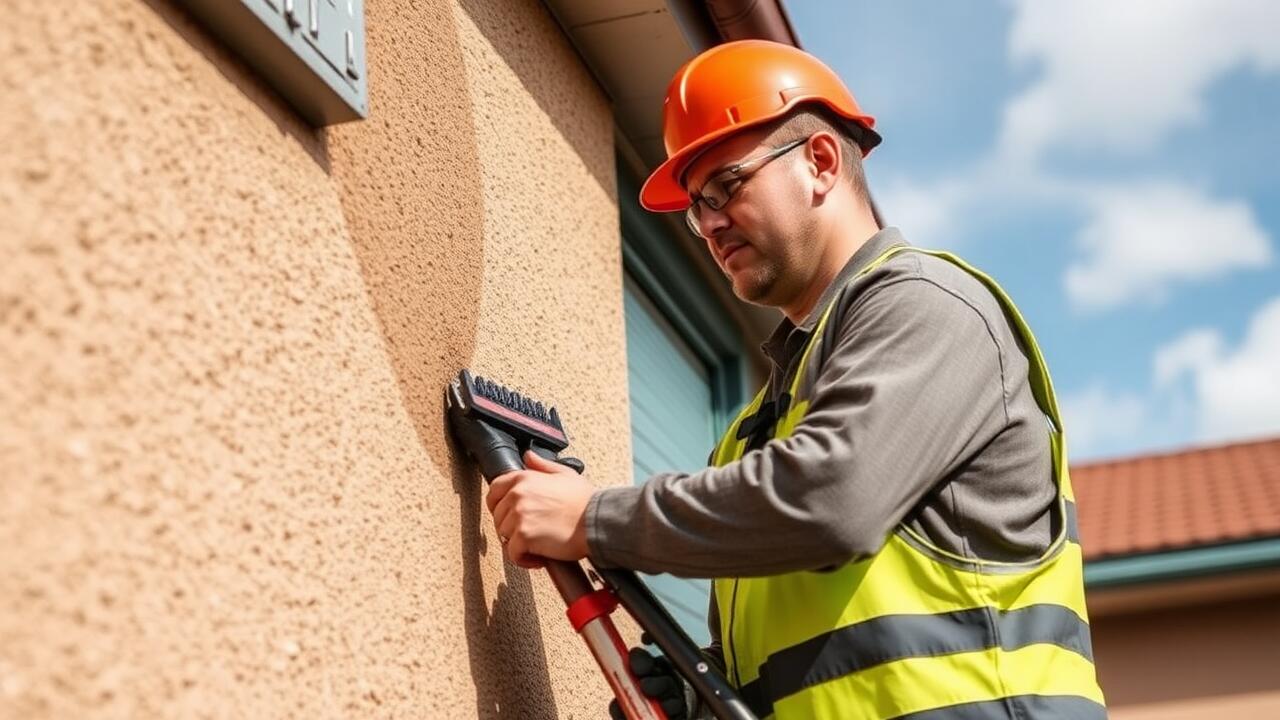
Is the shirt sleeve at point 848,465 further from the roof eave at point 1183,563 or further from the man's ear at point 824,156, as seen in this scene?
the roof eave at point 1183,563

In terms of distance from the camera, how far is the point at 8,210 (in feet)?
3.87

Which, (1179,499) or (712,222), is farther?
(1179,499)

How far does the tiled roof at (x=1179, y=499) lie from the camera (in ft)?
27.1

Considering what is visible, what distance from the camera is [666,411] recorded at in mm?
4520

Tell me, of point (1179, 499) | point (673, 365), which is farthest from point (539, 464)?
point (1179, 499)

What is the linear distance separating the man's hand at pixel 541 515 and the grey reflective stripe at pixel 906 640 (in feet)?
1.21

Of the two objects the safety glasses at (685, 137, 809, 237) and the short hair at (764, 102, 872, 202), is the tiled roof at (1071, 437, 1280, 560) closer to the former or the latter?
the short hair at (764, 102, 872, 202)

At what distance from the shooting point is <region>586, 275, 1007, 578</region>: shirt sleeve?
69.7 inches

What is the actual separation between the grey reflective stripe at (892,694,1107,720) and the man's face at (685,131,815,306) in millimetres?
910

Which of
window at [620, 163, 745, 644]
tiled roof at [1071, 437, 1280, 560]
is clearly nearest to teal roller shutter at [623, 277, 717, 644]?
window at [620, 163, 745, 644]

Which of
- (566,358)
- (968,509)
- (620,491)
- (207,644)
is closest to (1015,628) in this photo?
(968,509)

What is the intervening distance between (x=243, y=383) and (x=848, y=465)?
813mm

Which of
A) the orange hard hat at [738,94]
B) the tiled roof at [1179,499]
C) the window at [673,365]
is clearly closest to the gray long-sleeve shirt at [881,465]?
the orange hard hat at [738,94]

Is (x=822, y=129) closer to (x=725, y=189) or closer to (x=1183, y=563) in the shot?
(x=725, y=189)
